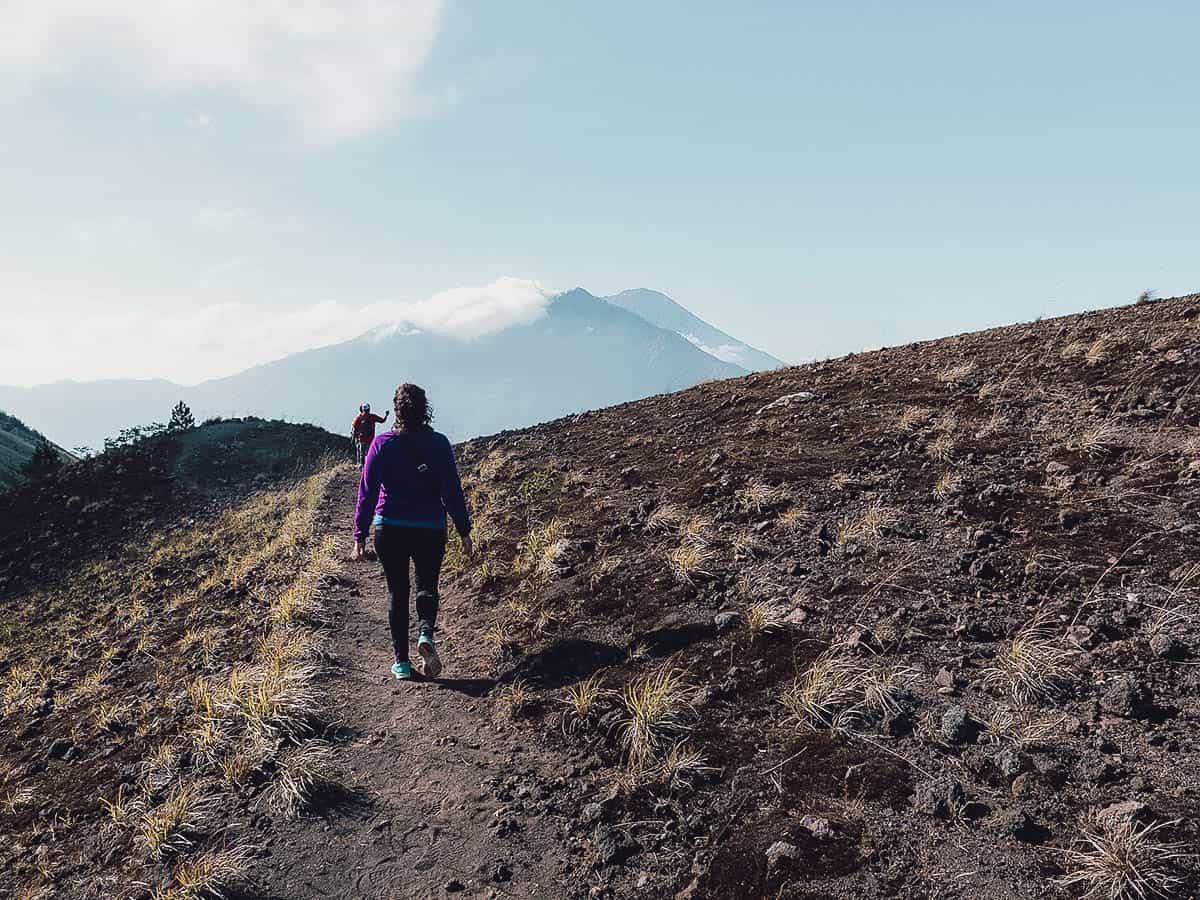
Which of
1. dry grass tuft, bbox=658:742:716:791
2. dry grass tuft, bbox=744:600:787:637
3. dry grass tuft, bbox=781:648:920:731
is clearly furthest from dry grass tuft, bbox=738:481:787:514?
dry grass tuft, bbox=658:742:716:791

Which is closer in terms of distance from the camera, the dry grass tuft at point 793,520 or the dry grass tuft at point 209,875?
the dry grass tuft at point 209,875

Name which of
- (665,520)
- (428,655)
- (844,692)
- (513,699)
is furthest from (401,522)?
(844,692)

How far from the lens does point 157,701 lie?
277 inches

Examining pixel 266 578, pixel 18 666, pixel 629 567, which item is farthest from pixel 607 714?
pixel 18 666

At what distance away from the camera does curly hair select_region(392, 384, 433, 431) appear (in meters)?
6.75

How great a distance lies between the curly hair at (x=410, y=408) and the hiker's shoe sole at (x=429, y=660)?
2.25 m

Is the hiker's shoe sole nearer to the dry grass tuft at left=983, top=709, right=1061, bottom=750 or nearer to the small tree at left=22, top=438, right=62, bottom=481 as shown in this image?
the dry grass tuft at left=983, top=709, right=1061, bottom=750

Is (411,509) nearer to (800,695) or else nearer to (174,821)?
(174,821)

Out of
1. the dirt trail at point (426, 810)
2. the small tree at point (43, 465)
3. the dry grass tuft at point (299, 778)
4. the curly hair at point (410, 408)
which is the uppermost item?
the small tree at point (43, 465)

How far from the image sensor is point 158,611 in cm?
1177

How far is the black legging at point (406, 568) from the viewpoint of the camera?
6570mm

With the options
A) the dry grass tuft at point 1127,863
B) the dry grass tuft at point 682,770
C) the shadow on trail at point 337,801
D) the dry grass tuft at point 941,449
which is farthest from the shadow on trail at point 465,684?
the dry grass tuft at point 941,449

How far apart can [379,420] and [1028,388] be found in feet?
52.4

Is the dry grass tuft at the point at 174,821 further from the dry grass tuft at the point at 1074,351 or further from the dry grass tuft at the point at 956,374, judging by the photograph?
the dry grass tuft at the point at 1074,351
